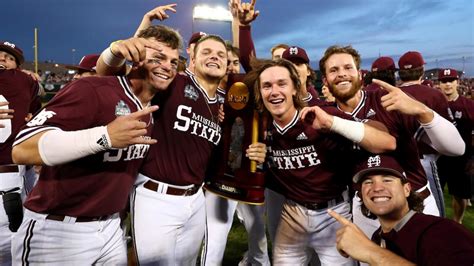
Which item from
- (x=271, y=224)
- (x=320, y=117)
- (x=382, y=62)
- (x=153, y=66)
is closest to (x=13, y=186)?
(x=153, y=66)

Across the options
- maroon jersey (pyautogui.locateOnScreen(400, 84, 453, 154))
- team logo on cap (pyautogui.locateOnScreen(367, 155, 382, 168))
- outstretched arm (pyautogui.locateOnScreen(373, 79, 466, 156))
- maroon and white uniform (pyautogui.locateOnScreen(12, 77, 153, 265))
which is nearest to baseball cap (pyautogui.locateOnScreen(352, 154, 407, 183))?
team logo on cap (pyautogui.locateOnScreen(367, 155, 382, 168))

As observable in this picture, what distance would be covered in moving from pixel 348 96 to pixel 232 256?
287 cm

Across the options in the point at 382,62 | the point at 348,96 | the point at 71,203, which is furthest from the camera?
the point at 382,62

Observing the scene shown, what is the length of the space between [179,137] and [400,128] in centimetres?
179

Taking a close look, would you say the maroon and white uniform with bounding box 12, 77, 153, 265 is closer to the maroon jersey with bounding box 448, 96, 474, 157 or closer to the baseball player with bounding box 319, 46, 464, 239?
the baseball player with bounding box 319, 46, 464, 239

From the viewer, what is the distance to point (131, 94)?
253cm

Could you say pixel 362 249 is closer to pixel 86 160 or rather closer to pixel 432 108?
pixel 86 160

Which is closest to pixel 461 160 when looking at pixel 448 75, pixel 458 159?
pixel 458 159

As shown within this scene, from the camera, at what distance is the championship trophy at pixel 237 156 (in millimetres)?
3180

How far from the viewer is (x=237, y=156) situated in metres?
3.53

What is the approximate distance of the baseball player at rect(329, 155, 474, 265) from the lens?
5.87ft

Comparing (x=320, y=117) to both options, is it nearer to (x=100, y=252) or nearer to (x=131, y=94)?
(x=131, y=94)

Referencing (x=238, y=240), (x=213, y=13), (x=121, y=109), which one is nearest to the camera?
(x=121, y=109)

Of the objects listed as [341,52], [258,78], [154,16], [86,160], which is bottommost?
[86,160]
